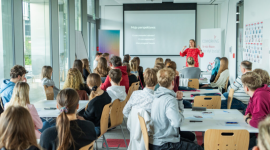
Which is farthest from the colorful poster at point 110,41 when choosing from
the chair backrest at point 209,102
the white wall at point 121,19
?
the chair backrest at point 209,102

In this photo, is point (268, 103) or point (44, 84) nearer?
point (268, 103)

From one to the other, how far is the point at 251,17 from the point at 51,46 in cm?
516

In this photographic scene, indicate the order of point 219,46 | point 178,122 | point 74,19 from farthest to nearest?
1. point 219,46
2. point 74,19
3. point 178,122

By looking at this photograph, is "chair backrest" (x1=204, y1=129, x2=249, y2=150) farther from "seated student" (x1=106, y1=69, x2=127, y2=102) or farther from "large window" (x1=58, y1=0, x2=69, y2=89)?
"large window" (x1=58, y1=0, x2=69, y2=89)

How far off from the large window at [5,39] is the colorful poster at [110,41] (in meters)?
6.22

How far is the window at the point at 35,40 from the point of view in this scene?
5.50 metres

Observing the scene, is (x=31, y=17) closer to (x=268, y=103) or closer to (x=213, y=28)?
(x=268, y=103)

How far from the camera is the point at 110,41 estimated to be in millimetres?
10945

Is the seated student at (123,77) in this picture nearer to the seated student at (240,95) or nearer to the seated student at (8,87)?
the seated student at (8,87)

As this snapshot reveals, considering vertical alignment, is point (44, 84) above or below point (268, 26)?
below

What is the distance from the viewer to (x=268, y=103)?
9.00ft

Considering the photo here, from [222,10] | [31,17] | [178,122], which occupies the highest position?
[222,10]

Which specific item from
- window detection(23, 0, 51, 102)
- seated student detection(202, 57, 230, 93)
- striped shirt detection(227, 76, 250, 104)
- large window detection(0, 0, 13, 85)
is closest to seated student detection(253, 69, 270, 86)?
striped shirt detection(227, 76, 250, 104)

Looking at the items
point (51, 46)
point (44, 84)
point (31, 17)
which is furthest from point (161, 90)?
point (51, 46)
